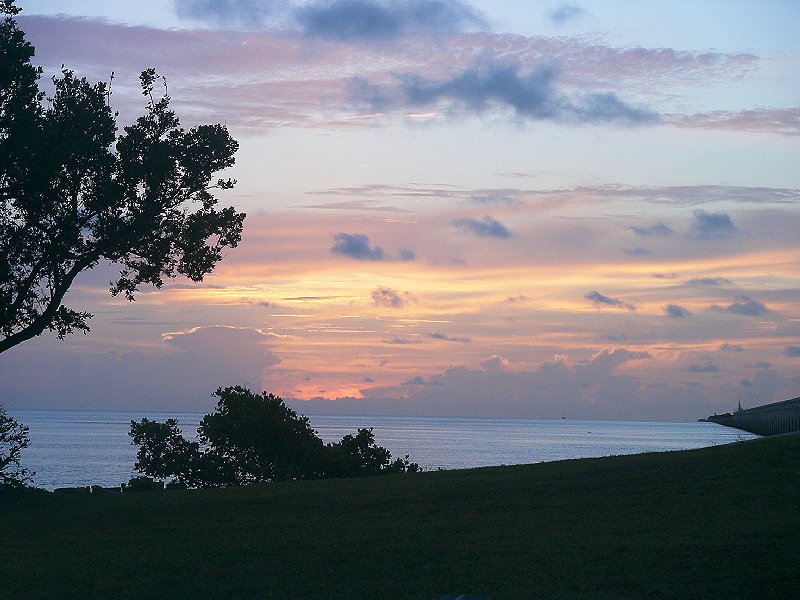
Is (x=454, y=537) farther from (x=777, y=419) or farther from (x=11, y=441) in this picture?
(x=777, y=419)

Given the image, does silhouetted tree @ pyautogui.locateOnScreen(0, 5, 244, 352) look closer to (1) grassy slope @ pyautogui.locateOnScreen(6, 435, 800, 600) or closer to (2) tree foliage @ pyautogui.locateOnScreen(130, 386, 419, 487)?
(1) grassy slope @ pyautogui.locateOnScreen(6, 435, 800, 600)

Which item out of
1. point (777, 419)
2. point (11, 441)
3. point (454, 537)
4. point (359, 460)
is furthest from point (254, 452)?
point (777, 419)

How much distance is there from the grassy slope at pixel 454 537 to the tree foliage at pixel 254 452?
14622 millimetres

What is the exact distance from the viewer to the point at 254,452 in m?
40.9

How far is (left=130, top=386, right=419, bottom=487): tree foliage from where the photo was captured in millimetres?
40531

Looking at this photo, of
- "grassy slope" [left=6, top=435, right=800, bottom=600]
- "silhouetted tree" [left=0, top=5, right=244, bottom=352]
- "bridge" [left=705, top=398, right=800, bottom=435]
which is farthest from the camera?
"bridge" [left=705, top=398, right=800, bottom=435]

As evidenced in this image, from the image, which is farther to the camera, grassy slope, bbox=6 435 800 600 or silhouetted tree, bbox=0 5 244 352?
silhouetted tree, bbox=0 5 244 352

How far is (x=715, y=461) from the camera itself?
23828 millimetres

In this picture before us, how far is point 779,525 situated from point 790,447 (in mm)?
9418

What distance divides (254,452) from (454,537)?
2520cm

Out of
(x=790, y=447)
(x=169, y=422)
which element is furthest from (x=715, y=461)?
(x=169, y=422)

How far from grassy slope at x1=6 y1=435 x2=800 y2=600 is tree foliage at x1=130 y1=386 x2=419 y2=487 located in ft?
48.0

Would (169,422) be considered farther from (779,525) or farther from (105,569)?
(779,525)

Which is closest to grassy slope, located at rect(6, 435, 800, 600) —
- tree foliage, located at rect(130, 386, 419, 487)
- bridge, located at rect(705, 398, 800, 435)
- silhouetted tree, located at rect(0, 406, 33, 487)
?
silhouetted tree, located at rect(0, 406, 33, 487)
